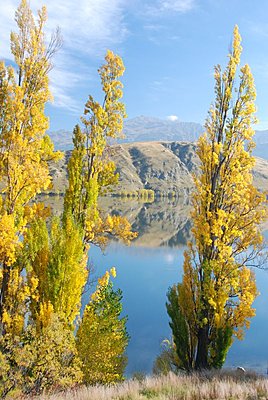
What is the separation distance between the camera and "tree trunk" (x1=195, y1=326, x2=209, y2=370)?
17734mm

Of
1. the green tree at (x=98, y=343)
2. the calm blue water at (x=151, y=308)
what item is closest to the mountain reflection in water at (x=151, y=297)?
the calm blue water at (x=151, y=308)

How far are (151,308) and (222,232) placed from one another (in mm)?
36984

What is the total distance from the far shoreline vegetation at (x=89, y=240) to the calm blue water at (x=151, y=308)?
66.8ft

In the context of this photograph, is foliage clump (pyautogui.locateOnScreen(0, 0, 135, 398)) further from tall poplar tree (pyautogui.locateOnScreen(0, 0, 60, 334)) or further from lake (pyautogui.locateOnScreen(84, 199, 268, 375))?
lake (pyautogui.locateOnScreen(84, 199, 268, 375))

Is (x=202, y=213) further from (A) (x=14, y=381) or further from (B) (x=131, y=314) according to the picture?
(B) (x=131, y=314)

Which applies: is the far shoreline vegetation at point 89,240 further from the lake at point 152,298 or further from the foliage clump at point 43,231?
the lake at point 152,298

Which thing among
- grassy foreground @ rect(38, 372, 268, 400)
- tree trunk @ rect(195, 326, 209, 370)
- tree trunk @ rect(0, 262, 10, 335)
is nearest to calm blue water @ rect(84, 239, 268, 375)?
tree trunk @ rect(195, 326, 209, 370)

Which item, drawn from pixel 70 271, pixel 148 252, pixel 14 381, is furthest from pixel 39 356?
pixel 148 252

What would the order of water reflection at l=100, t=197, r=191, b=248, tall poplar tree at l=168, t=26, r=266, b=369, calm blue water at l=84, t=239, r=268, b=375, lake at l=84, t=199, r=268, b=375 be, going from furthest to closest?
water reflection at l=100, t=197, r=191, b=248 → lake at l=84, t=199, r=268, b=375 → calm blue water at l=84, t=239, r=268, b=375 → tall poplar tree at l=168, t=26, r=266, b=369

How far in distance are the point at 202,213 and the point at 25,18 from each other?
39.8 feet

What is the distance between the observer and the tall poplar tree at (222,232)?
1736 centimetres

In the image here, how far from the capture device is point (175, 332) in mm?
18594

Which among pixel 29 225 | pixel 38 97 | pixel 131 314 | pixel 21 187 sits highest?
pixel 38 97

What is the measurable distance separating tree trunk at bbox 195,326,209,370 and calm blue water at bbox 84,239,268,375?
779 inches
